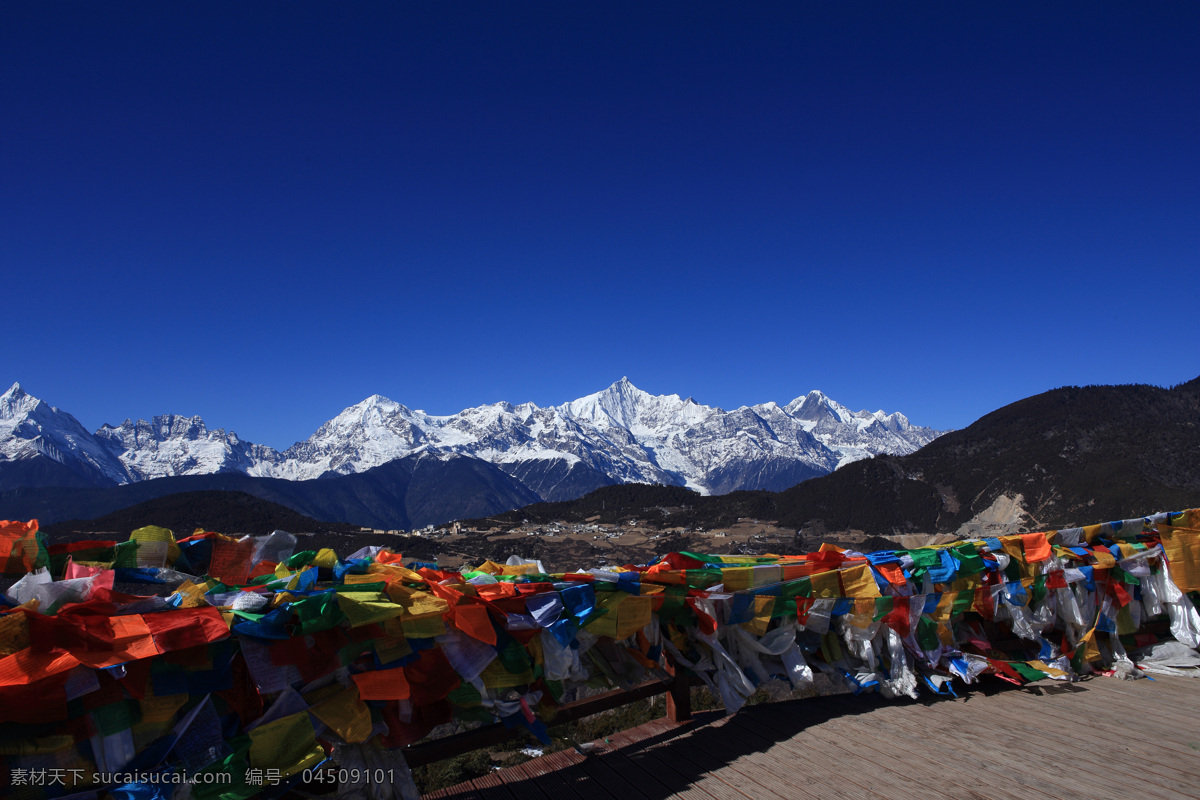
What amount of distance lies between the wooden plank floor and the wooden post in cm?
9

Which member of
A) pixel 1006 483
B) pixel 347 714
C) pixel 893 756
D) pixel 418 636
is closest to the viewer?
pixel 347 714

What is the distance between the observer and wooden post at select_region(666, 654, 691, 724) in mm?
5621

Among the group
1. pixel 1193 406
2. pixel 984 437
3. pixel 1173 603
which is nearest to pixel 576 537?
pixel 984 437

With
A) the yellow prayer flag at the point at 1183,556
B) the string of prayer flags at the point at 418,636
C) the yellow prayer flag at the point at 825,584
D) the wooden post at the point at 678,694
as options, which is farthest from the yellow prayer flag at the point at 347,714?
the yellow prayer flag at the point at 1183,556

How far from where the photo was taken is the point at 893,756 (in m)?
4.92

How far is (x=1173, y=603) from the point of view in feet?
26.0

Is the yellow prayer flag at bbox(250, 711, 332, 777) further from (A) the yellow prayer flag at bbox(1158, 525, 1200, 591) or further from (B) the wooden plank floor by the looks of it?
(A) the yellow prayer flag at bbox(1158, 525, 1200, 591)

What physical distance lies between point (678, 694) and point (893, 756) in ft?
5.54

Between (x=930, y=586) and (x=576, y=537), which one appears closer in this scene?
(x=930, y=586)

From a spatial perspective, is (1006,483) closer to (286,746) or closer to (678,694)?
(678,694)

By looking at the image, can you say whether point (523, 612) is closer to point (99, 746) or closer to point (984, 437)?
point (99, 746)

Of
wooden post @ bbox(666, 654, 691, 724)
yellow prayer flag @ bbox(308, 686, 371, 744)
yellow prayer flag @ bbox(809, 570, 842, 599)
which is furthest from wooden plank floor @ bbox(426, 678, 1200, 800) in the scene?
yellow prayer flag @ bbox(809, 570, 842, 599)

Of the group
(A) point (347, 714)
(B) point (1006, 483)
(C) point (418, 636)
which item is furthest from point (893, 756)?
(B) point (1006, 483)

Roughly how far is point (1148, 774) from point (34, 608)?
7113 mm
